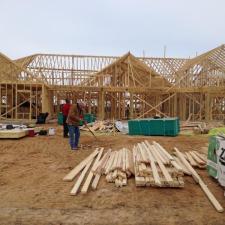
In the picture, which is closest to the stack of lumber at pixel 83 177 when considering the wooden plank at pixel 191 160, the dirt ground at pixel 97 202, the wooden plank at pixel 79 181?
the wooden plank at pixel 79 181

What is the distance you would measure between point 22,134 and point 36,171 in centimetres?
645

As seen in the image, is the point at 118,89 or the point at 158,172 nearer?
the point at 158,172

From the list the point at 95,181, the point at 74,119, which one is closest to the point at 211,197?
the point at 95,181

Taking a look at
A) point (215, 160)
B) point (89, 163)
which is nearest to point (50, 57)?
point (89, 163)

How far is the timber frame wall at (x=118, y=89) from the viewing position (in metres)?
22.0

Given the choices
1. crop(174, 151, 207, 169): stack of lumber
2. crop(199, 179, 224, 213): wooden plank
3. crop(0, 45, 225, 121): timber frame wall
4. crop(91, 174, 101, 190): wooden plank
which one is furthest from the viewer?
crop(0, 45, 225, 121): timber frame wall

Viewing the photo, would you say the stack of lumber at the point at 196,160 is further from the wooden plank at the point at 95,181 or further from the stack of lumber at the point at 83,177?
the stack of lumber at the point at 83,177

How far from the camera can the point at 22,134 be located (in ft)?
44.1

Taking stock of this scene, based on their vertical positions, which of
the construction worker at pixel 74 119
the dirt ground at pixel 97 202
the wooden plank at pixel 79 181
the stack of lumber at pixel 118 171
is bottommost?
the dirt ground at pixel 97 202

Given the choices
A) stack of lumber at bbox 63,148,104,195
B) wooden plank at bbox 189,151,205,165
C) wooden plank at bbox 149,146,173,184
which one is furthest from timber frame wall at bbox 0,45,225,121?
wooden plank at bbox 149,146,173,184

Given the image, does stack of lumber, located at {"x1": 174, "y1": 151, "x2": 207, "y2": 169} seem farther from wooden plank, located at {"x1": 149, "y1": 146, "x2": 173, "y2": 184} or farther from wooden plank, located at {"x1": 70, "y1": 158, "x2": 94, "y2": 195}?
wooden plank, located at {"x1": 70, "y1": 158, "x2": 94, "y2": 195}

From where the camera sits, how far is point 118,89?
2284 cm

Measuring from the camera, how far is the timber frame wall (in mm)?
21953

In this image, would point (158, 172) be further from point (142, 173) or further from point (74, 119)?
point (74, 119)
